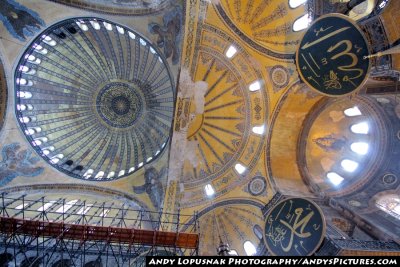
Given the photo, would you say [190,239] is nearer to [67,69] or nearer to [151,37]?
[151,37]

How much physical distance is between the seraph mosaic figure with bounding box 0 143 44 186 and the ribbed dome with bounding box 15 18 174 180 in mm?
730

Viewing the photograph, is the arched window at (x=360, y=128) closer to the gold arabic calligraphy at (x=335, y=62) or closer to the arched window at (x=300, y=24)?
the arched window at (x=300, y=24)

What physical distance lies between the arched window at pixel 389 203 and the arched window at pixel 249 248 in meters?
5.71

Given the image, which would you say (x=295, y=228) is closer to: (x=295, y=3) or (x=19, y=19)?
(x=295, y=3)

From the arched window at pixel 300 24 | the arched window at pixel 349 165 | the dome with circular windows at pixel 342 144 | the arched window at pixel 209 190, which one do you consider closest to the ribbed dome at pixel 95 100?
the arched window at pixel 209 190

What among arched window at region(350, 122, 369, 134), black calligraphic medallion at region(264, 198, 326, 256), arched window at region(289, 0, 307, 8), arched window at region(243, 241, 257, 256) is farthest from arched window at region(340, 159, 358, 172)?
arched window at region(289, 0, 307, 8)

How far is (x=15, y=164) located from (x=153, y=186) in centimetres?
702

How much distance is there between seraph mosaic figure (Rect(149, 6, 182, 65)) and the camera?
1076cm

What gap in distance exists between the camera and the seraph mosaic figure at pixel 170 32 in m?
10.8

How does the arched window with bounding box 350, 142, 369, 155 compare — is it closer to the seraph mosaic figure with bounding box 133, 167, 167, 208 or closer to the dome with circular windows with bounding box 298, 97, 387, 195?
the dome with circular windows with bounding box 298, 97, 387, 195

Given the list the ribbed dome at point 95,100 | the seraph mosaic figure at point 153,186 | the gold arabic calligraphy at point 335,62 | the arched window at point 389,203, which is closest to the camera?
the gold arabic calligraphy at point 335,62

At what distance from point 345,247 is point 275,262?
245 centimetres

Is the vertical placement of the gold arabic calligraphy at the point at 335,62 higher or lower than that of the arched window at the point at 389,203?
higher

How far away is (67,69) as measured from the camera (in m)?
15.1
